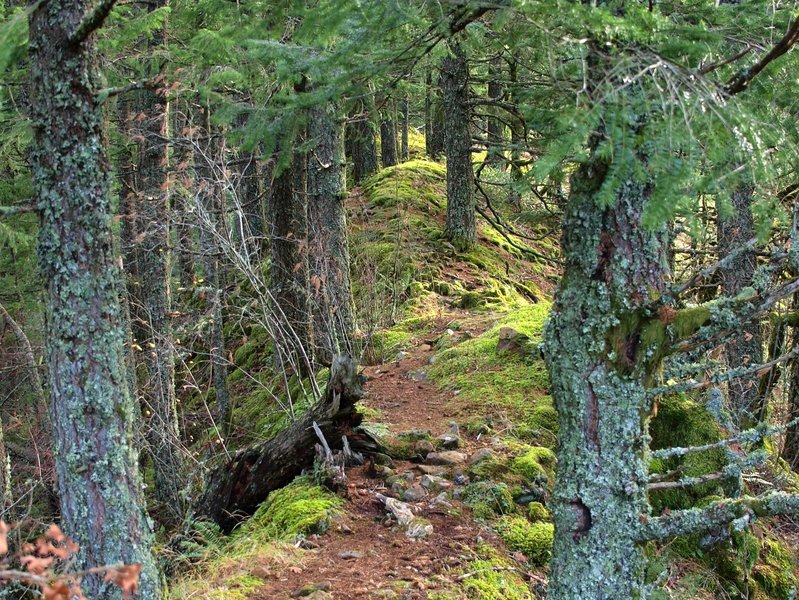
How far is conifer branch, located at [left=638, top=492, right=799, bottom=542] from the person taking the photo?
2.63 metres

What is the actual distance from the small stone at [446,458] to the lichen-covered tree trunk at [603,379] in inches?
98.8

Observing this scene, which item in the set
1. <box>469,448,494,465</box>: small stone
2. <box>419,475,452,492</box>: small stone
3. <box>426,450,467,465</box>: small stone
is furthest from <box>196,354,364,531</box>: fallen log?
<box>469,448,494,465</box>: small stone

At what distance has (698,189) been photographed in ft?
7.69

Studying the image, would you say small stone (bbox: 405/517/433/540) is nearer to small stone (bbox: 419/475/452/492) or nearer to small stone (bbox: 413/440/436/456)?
small stone (bbox: 419/475/452/492)

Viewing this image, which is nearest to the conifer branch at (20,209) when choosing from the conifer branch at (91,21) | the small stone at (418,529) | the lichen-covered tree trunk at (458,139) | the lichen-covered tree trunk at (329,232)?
the conifer branch at (91,21)

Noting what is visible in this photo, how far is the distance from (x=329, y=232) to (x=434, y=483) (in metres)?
4.48

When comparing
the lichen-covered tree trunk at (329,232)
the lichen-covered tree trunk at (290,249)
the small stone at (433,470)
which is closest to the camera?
the small stone at (433,470)

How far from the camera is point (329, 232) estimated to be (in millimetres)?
8859

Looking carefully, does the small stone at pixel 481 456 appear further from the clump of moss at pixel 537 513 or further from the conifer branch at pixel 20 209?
the conifer branch at pixel 20 209

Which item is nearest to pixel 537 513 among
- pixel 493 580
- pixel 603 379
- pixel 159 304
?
pixel 493 580

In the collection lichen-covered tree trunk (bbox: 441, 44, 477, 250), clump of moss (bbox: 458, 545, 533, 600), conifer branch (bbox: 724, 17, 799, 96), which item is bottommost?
clump of moss (bbox: 458, 545, 533, 600)

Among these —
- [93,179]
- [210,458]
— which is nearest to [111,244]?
[93,179]

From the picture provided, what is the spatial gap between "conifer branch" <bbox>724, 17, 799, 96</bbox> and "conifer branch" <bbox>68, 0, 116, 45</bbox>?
271cm

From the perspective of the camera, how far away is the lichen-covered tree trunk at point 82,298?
3.44m
